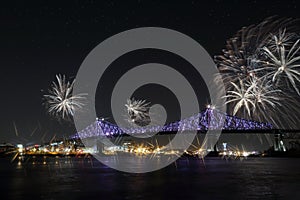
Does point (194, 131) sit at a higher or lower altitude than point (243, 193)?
higher

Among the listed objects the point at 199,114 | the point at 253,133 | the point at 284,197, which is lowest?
the point at 284,197

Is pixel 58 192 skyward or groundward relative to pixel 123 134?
groundward

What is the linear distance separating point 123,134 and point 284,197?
128 meters

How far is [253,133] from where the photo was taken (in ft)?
424

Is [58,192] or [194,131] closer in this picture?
[58,192]

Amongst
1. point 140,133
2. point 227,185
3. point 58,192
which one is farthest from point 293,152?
point 58,192

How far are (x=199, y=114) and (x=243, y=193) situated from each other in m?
127

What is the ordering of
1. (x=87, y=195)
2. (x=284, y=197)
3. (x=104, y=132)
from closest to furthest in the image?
(x=284, y=197)
(x=87, y=195)
(x=104, y=132)

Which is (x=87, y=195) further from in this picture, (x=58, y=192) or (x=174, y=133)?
(x=174, y=133)

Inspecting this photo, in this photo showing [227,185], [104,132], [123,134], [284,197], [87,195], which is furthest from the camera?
[104,132]

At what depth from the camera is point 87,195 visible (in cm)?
3194

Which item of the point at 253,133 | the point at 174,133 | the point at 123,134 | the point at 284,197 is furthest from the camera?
the point at 123,134

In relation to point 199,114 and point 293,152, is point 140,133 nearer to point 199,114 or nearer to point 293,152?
point 199,114

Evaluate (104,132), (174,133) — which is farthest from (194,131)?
(104,132)
